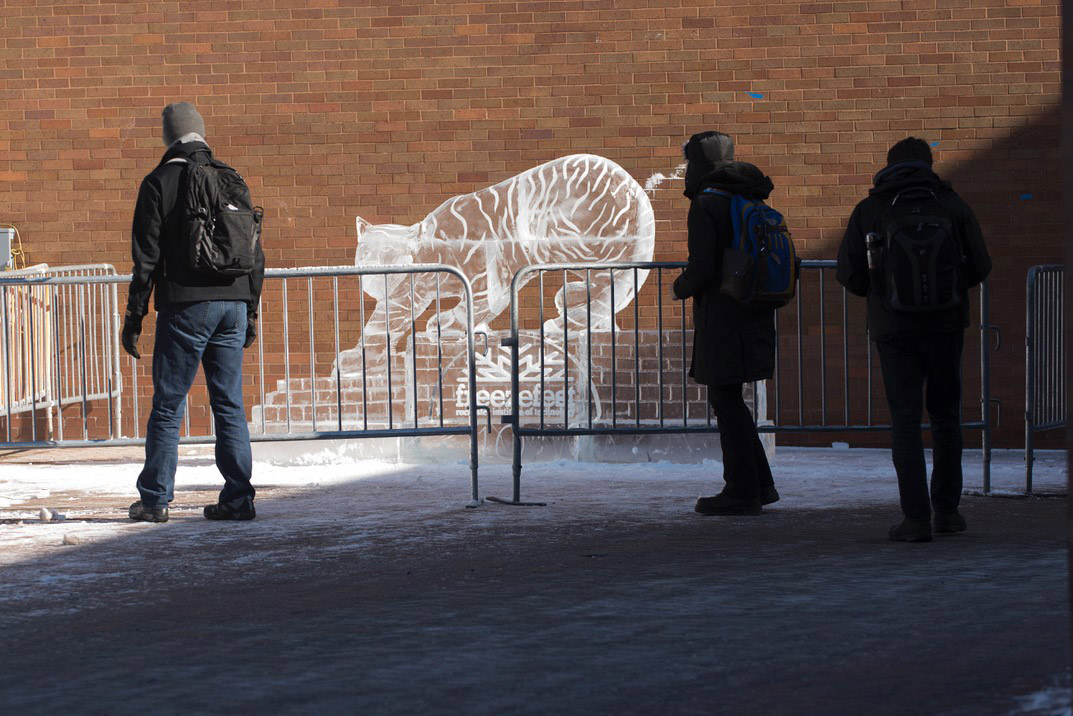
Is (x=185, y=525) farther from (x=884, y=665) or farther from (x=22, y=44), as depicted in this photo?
(x=22, y=44)

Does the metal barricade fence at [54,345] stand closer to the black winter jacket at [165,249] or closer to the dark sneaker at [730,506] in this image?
the black winter jacket at [165,249]

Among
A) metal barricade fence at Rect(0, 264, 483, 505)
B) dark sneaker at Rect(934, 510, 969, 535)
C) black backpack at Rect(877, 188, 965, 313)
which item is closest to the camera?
black backpack at Rect(877, 188, 965, 313)

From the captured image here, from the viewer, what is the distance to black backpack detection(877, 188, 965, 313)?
19.6 ft

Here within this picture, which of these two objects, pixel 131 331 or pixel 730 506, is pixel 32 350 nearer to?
pixel 131 331

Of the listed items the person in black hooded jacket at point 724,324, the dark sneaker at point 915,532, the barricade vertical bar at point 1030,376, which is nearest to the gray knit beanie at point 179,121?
the person in black hooded jacket at point 724,324

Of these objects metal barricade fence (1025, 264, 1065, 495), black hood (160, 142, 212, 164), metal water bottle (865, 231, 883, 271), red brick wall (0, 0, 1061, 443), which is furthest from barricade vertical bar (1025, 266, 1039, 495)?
black hood (160, 142, 212, 164)

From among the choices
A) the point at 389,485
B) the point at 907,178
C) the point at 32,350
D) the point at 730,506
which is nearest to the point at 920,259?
the point at 907,178

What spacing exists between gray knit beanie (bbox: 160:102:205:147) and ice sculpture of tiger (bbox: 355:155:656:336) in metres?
3.91

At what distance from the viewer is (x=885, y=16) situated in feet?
34.7

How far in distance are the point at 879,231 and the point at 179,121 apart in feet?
10.7

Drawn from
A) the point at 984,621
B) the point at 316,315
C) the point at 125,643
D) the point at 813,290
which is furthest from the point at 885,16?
the point at 125,643

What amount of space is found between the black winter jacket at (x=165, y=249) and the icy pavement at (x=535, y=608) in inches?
43.1

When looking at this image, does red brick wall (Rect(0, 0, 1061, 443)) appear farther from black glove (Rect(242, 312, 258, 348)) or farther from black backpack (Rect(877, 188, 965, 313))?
black backpack (Rect(877, 188, 965, 313))

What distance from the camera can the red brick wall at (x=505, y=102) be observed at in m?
10.5
